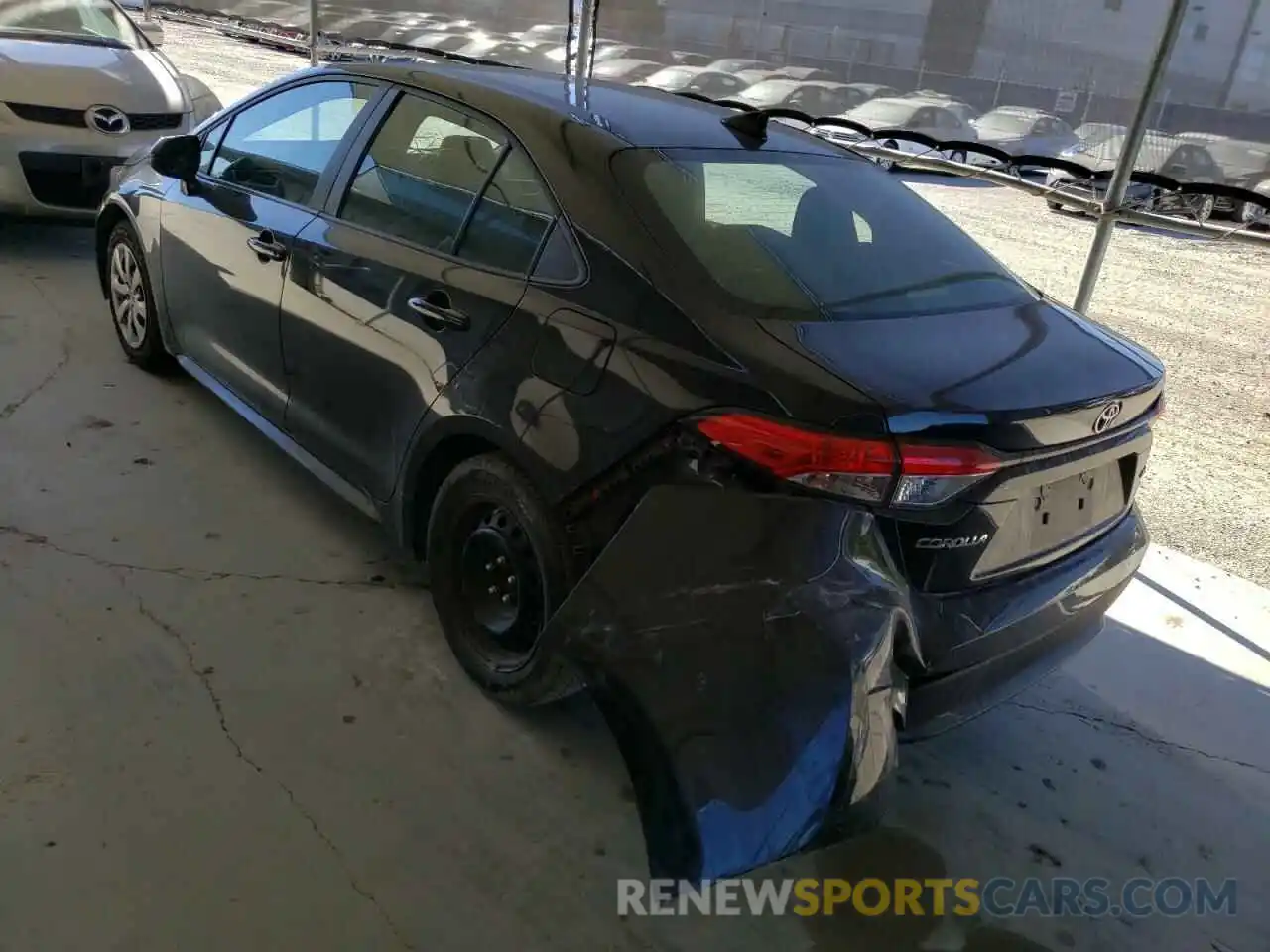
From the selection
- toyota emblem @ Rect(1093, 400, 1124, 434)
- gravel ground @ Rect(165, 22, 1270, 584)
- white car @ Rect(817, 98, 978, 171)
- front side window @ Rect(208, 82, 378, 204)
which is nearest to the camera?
toyota emblem @ Rect(1093, 400, 1124, 434)

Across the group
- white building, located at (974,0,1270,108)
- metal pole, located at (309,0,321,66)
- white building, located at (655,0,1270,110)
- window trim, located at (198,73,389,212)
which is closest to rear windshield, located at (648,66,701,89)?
white building, located at (655,0,1270,110)

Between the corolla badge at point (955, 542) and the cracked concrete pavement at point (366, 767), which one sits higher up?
the corolla badge at point (955, 542)

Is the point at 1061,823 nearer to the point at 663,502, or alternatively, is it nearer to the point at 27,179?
the point at 663,502

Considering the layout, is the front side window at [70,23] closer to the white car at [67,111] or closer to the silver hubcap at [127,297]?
the white car at [67,111]

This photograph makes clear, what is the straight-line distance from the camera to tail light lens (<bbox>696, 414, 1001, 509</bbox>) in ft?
6.56

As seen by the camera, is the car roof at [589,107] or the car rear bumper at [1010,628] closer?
the car rear bumper at [1010,628]

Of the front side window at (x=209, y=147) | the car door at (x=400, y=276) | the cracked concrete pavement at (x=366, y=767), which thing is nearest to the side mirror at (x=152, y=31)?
the front side window at (x=209, y=147)

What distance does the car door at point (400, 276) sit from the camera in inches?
107

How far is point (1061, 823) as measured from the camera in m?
2.72

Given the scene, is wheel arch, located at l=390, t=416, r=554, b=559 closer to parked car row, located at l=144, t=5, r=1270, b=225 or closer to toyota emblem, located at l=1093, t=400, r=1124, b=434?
toyota emblem, located at l=1093, t=400, r=1124, b=434

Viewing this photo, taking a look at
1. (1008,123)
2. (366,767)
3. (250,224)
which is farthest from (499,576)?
(1008,123)

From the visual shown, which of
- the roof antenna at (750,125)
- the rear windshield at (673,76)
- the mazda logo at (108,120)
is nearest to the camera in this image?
the roof antenna at (750,125)

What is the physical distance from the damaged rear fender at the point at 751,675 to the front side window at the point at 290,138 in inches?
80.1

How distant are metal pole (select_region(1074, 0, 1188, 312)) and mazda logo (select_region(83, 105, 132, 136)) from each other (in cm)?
541
